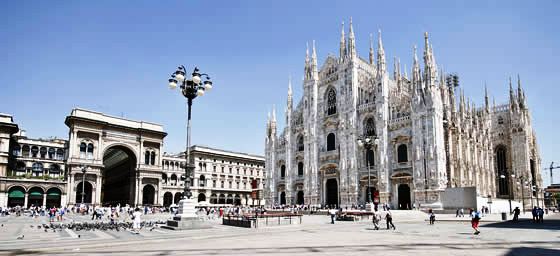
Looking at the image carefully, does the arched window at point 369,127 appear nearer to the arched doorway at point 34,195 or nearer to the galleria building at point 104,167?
the galleria building at point 104,167

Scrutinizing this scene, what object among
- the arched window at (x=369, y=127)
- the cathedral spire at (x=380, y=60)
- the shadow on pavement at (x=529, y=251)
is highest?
the cathedral spire at (x=380, y=60)

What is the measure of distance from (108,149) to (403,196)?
4417cm

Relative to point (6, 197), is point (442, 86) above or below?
above

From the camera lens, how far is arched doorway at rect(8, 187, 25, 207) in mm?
51094

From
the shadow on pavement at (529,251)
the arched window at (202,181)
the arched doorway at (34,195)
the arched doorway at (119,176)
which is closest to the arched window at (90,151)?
the arched doorway at (119,176)

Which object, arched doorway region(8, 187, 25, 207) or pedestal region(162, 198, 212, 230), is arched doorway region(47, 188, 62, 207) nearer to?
arched doorway region(8, 187, 25, 207)

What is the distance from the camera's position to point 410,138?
4406cm

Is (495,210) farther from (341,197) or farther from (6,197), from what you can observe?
(6,197)

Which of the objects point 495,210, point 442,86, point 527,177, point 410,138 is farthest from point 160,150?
point 527,177

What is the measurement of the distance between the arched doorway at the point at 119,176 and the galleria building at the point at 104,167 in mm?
156

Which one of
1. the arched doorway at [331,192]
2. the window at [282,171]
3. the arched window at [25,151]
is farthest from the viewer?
the arched window at [25,151]

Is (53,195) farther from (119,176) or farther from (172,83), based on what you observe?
(172,83)

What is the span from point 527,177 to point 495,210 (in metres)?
21.2

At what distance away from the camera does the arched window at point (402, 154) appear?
45.1 m
